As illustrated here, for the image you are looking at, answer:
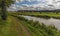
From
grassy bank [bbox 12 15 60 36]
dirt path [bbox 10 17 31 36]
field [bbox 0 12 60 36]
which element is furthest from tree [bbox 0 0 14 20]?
grassy bank [bbox 12 15 60 36]

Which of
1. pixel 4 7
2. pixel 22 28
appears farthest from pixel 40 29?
pixel 4 7

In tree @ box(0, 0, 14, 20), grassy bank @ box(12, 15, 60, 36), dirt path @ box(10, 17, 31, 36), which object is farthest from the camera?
tree @ box(0, 0, 14, 20)

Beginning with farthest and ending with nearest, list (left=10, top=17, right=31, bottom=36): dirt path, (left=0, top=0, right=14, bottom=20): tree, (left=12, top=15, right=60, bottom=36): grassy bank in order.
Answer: (left=0, top=0, right=14, bottom=20): tree → (left=12, top=15, right=60, bottom=36): grassy bank → (left=10, top=17, right=31, bottom=36): dirt path

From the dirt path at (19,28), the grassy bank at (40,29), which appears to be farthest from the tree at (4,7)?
the grassy bank at (40,29)

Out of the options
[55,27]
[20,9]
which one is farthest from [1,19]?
[55,27]

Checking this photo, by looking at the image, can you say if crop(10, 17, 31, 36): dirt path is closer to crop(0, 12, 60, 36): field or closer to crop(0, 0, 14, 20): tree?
crop(0, 12, 60, 36): field

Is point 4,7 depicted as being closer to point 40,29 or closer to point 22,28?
point 22,28

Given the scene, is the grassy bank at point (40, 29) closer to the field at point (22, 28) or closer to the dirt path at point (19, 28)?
the field at point (22, 28)

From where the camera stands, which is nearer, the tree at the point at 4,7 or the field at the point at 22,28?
the field at the point at 22,28
